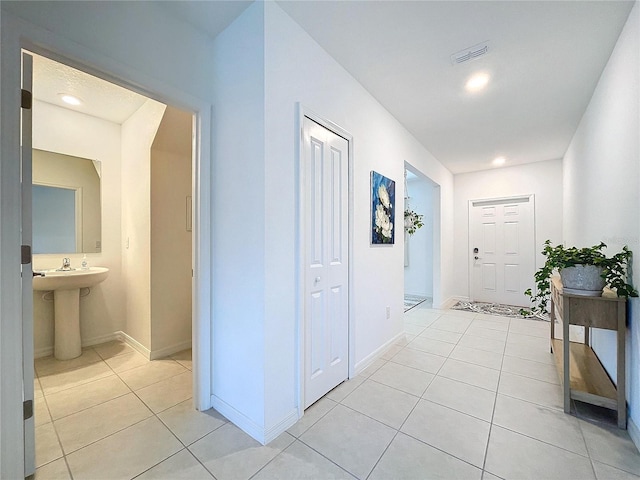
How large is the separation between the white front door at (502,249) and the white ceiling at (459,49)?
1935 millimetres

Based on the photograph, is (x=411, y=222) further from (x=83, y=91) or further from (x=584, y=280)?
(x=83, y=91)

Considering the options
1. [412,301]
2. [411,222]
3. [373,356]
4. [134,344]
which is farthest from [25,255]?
[412,301]

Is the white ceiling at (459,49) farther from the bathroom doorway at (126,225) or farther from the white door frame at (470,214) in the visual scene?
the white door frame at (470,214)

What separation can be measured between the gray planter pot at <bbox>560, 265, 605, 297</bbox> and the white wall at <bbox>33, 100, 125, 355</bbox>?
13.5 ft

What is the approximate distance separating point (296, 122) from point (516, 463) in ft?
7.31

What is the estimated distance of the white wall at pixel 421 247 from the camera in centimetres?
568

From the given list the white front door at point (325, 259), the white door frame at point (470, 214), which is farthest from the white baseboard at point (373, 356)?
the white door frame at point (470, 214)

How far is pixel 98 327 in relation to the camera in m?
2.93

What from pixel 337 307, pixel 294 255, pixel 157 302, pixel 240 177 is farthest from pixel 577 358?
pixel 157 302

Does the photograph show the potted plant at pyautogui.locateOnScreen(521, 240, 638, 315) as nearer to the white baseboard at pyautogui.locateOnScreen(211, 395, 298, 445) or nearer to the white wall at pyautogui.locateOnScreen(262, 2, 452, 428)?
the white wall at pyautogui.locateOnScreen(262, 2, 452, 428)

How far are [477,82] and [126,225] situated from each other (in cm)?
382

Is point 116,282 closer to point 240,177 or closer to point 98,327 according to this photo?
point 98,327

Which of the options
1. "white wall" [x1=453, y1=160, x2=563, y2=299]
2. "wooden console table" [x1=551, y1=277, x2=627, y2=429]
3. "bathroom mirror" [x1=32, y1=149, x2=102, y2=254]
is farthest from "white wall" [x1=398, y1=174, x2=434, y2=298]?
"bathroom mirror" [x1=32, y1=149, x2=102, y2=254]

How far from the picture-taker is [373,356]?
254 centimetres
